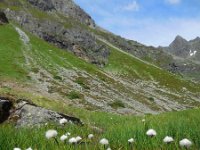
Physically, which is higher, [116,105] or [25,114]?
[25,114]

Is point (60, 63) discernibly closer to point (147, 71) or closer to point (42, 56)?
point (42, 56)

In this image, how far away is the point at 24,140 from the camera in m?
9.14

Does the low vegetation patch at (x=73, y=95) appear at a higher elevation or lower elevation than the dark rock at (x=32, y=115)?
lower

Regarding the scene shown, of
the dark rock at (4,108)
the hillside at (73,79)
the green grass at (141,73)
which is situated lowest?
the green grass at (141,73)

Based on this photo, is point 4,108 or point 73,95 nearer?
point 4,108

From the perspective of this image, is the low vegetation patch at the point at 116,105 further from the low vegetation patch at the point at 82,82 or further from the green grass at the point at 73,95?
the low vegetation patch at the point at 82,82

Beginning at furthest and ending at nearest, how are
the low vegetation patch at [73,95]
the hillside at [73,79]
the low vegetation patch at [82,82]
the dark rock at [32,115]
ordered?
the low vegetation patch at [82,82] → the hillside at [73,79] → the low vegetation patch at [73,95] → the dark rock at [32,115]

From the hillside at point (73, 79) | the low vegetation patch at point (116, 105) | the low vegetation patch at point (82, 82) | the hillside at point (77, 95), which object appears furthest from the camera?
the low vegetation patch at point (82, 82)

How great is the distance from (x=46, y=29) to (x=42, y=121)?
118090 millimetres

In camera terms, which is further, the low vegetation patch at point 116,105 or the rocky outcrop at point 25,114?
the low vegetation patch at point 116,105

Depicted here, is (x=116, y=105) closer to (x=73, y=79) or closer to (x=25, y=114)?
(x=73, y=79)

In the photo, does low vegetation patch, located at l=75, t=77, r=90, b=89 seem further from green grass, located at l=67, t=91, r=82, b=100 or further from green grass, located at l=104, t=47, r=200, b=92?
green grass, located at l=104, t=47, r=200, b=92

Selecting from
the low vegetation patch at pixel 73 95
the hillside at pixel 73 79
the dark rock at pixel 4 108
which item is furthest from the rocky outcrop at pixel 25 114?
the low vegetation patch at pixel 73 95

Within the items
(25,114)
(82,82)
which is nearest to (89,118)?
(25,114)
